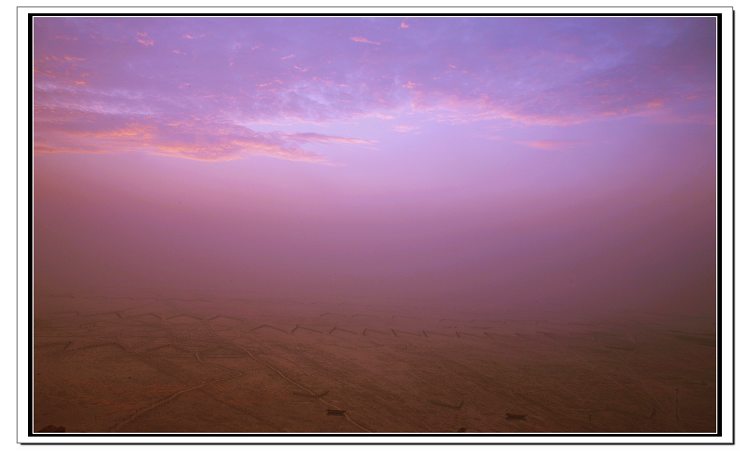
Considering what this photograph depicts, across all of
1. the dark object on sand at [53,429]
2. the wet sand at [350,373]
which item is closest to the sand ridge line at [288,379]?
the wet sand at [350,373]

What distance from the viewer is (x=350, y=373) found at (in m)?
3.47

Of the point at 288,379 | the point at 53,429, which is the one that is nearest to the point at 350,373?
the point at 288,379

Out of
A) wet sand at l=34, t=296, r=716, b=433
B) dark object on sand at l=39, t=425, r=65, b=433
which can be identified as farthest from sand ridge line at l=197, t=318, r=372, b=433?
dark object on sand at l=39, t=425, r=65, b=433

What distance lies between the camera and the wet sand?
2.93 metres

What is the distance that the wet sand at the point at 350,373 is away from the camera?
2930mm

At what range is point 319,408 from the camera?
3016 millimetres

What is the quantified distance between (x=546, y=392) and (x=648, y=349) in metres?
1.57

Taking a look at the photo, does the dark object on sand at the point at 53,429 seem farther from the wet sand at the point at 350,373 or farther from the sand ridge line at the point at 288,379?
the sand ridge line at the point at 288,379

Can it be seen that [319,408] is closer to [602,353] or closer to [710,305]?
[602,353]

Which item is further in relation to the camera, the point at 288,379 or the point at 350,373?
the point at 350,373

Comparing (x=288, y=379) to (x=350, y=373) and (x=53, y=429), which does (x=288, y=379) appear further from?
(x=53, y=429)

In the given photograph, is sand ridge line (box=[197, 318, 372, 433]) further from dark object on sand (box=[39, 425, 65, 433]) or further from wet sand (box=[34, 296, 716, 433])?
dark object on sand (box=[39, 425, 65, 433])

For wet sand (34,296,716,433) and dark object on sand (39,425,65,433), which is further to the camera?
wet sand (34,296,716,433)
